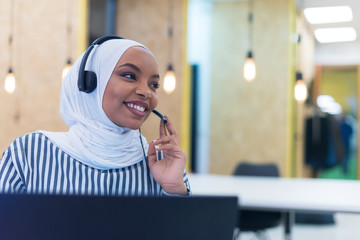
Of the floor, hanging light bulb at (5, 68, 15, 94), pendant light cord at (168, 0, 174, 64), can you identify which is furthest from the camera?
pendant light cord at (168, 0, 174, 64)

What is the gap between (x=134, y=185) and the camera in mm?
1058

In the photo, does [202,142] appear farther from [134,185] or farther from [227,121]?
[134,185]

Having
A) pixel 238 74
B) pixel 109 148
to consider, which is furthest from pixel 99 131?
pixel 238 74

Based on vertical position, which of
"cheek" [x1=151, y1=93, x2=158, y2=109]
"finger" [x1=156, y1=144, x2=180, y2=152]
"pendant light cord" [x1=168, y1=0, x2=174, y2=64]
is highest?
"pendant light cord" [x1=168, y1=0, x2=174, y2=64]

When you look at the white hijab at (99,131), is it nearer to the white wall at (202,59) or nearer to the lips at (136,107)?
the lips at (136,107)

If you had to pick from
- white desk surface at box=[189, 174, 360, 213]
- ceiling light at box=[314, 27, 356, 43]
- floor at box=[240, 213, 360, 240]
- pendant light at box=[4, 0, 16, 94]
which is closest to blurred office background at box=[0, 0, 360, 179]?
ceiling light at box=[314, 27, 356, 43]

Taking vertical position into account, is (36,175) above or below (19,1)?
below

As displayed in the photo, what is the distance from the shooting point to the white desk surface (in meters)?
2.31

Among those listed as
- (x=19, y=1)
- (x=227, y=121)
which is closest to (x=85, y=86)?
(x=19, y=1)

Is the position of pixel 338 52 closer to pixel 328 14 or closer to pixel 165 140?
pixel 328 14

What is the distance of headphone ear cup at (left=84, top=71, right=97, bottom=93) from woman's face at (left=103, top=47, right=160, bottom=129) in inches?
2.0

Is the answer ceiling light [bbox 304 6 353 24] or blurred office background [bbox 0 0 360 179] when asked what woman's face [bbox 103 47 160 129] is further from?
ceiling light [bbox 304 6 353 24]

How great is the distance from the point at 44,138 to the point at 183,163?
0.35m

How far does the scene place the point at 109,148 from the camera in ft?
3.37
